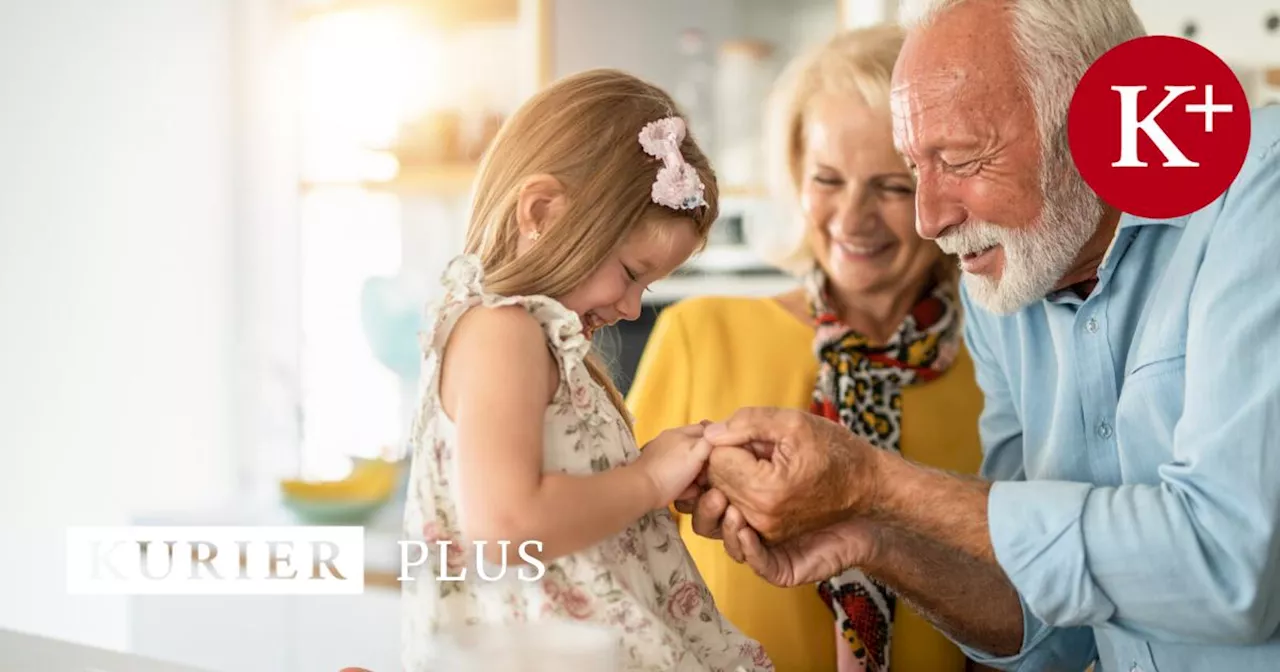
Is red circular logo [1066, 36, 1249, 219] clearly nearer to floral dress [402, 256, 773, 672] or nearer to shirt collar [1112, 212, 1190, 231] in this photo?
shirt collar [1112, 212, 1190, 231]

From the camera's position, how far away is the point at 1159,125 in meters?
0.97

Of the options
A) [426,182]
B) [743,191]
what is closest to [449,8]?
[426,182]

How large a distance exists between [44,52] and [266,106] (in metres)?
1.01

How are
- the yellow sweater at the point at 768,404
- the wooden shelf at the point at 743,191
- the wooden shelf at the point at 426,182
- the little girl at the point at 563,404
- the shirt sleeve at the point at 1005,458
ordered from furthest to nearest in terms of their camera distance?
1. the wooden shelf at the point at 426,182
2. the wooden shelf at the point at 743,191
3. the yellow sweater at the point at 768,404
4. the shirt sleeve at the point at 1005,458
5. the little girl at the point at 563,404

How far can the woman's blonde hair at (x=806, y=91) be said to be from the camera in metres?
1.34

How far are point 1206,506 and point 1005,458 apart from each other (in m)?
0.38

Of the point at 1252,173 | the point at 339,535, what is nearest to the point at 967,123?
the point at 1252,173

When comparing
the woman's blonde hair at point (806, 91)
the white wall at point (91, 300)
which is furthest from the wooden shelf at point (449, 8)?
the woman's blonde hair at point (806, 91)

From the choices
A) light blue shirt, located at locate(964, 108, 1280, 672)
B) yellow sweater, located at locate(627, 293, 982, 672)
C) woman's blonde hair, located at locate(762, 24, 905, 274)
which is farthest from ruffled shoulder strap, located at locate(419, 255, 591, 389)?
woman's blonde hair, located at locate(762, 24, 905, 274)

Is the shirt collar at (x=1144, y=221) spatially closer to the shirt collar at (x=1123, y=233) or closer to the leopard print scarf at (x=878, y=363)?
the shirt collar at (x=1123, y=233)

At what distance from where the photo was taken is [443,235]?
8.34 feet

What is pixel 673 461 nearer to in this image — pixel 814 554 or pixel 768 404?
pixel 814 554

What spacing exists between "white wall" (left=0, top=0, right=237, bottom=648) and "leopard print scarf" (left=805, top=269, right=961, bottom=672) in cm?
76

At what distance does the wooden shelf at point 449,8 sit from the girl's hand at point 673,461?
1.61 m
